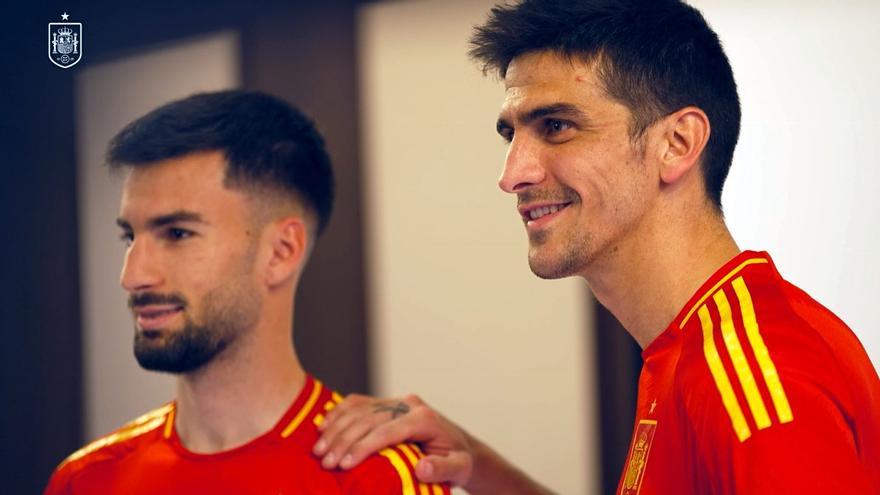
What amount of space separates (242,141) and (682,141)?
79 cm

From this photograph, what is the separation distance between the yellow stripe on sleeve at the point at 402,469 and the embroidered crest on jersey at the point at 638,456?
0.44 meters

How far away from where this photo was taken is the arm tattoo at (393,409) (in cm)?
161

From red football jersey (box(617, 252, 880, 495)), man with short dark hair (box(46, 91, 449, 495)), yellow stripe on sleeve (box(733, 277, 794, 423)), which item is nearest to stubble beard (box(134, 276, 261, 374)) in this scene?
man with short dark hair (box(46, 91, 449, 495))

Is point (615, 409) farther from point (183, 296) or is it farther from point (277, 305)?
point (183, 296)

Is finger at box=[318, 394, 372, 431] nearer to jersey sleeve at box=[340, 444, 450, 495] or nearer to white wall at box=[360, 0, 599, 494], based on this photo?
jersey sleeve at box=[340, 444, 450, 495]

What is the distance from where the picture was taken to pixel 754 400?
0.96 metres

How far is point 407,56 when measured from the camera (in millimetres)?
2543

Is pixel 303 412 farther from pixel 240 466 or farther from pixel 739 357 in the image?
pixel 739 357

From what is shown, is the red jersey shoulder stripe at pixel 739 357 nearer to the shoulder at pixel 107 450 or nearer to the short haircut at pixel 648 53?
the short haircut at pixel 648 53

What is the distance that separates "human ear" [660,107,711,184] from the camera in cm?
125

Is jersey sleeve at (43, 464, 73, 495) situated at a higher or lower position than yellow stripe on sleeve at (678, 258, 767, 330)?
lower

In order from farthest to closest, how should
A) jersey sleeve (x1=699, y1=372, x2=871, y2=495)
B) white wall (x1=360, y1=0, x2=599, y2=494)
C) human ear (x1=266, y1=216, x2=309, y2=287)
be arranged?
1. white wall (x1=360, y1=0, x2=599, y2=494)
2. human ear (x1=266, y1=216, x2=309, y2=287)
3. jersey sleeve (x1=699, y1=372, x2=871, y2=495)

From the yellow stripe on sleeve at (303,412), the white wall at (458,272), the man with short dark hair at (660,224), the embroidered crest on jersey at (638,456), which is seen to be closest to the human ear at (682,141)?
the man with short dark hair at (660,224)

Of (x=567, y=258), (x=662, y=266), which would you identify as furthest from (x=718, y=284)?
(x=567, y=258)
